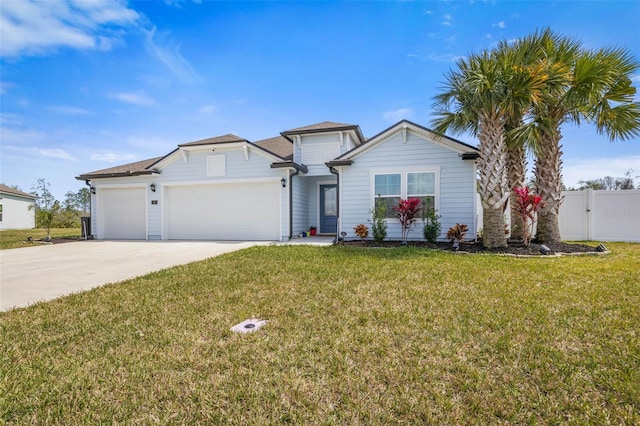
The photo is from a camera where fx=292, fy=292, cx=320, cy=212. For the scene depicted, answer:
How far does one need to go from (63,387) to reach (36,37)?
39.1ft

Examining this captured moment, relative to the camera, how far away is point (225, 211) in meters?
12.9

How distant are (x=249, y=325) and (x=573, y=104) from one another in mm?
10425

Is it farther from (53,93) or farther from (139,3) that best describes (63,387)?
(53,93)

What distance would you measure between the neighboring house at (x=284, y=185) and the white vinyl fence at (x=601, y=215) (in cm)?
461

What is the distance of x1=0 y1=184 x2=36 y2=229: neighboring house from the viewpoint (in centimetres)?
2319

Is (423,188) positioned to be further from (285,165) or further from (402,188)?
(285,165)

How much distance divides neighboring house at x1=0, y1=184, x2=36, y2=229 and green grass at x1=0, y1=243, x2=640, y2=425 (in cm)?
2840

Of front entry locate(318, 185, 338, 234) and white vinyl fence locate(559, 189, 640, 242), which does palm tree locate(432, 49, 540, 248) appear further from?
front entry locate(318, 185, 338, 234)

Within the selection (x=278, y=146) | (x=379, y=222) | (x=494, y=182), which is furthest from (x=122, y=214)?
(x=494, y=182)

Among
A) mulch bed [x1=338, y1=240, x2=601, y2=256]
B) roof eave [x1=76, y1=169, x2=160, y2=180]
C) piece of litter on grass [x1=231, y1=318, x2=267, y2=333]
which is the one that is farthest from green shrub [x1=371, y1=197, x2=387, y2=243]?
roof eave [x1=76, y1=169, x2=160, y2=180]

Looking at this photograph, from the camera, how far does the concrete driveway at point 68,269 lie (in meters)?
4.77

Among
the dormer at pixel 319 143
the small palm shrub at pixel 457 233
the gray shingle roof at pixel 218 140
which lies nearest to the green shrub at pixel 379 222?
the small palm shrub at pixel 457 233

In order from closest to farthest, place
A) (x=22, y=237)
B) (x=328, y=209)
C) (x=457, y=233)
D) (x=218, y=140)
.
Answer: (x=457, y=233)
(x=218, y=140)
(x=328, y=209)
(x=22, y=237)

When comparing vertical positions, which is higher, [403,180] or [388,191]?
[403,180]
